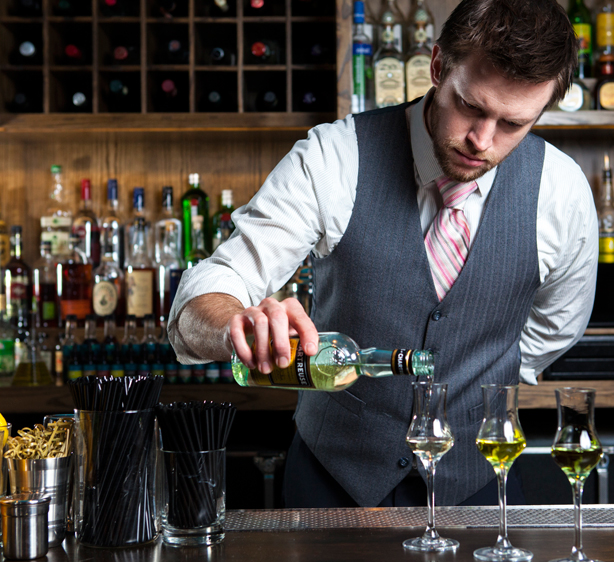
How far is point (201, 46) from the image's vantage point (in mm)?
2465

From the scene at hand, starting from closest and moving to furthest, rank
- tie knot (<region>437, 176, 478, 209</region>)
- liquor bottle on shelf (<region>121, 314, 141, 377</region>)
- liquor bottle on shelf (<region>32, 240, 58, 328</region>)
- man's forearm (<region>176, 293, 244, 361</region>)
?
man's forearm (<region>176, 293, 244, 361</region>) < tie knot (<region>437, 176, 478, 209</region>) < liquor bottle on shelf (<region>121, 314, 141, 377</region>) < liquor bottle on shelf (<region>32, 240, 58, 328</region>)

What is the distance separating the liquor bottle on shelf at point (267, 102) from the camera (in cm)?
235

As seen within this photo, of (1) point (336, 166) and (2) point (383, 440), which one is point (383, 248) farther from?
(2) point (383, 440)

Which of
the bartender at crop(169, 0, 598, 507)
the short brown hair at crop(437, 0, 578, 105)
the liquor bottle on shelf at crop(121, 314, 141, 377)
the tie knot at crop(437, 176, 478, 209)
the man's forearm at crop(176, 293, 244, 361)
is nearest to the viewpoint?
the man's forearm at crop(176, 293, 244, 361)

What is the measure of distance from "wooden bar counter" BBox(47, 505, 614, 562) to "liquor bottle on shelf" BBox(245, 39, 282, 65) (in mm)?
1708

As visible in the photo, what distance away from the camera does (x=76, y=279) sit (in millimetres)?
2391

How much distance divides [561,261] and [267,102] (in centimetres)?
126

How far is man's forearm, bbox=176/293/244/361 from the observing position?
97 cm

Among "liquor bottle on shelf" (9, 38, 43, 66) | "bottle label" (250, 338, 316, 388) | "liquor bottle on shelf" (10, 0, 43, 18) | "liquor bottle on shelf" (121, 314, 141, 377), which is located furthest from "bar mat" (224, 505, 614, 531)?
"liquor bottle on shelf" (10, 0, 43, 18)

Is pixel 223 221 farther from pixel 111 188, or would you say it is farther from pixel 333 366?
pixel 333 366

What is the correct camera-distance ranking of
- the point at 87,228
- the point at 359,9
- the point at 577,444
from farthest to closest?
1. the point at 87,228
2. the point at 359,9
3. the point at 577,444

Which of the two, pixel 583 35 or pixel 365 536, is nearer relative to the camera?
Answer: pixel 365 536

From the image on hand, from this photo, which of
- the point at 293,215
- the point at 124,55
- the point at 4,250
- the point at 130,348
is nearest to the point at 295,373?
the point at 293,215

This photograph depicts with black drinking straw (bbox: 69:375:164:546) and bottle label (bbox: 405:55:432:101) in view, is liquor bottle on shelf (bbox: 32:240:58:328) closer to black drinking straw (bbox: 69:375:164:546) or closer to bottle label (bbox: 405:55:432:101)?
bottle label (bbox: 405:55:432:101)
